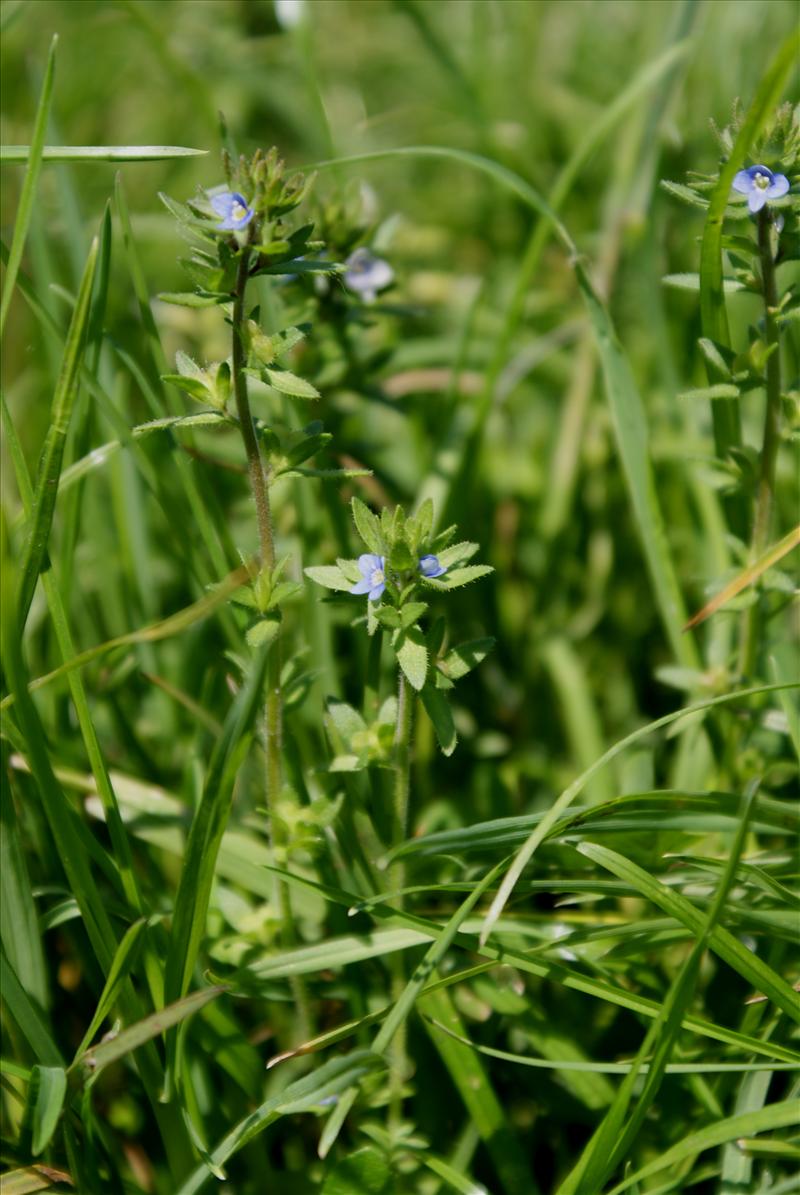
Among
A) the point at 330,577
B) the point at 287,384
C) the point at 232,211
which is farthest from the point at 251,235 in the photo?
the point at 330,577

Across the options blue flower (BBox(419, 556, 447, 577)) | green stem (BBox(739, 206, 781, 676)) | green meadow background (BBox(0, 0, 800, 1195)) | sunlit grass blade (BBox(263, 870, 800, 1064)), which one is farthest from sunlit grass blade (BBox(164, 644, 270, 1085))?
green stem (BBox(739, 206, 781, 676))

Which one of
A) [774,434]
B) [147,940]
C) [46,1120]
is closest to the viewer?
[46,1120]

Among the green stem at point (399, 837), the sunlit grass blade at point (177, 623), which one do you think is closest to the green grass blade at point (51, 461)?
the sunlit grass blade at point (177, 623)

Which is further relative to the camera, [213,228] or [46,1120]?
[213,228]

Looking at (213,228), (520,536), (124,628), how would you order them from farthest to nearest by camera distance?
1. (520,536)
2. (124,628)
3. (213,228)

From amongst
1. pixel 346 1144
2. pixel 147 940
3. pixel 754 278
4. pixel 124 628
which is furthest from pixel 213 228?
pixel 346 1144

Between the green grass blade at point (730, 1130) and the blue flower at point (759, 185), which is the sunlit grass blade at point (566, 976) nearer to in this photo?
the green grass blade at point (730, 1130)

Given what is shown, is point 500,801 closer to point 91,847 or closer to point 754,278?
point 91,847
